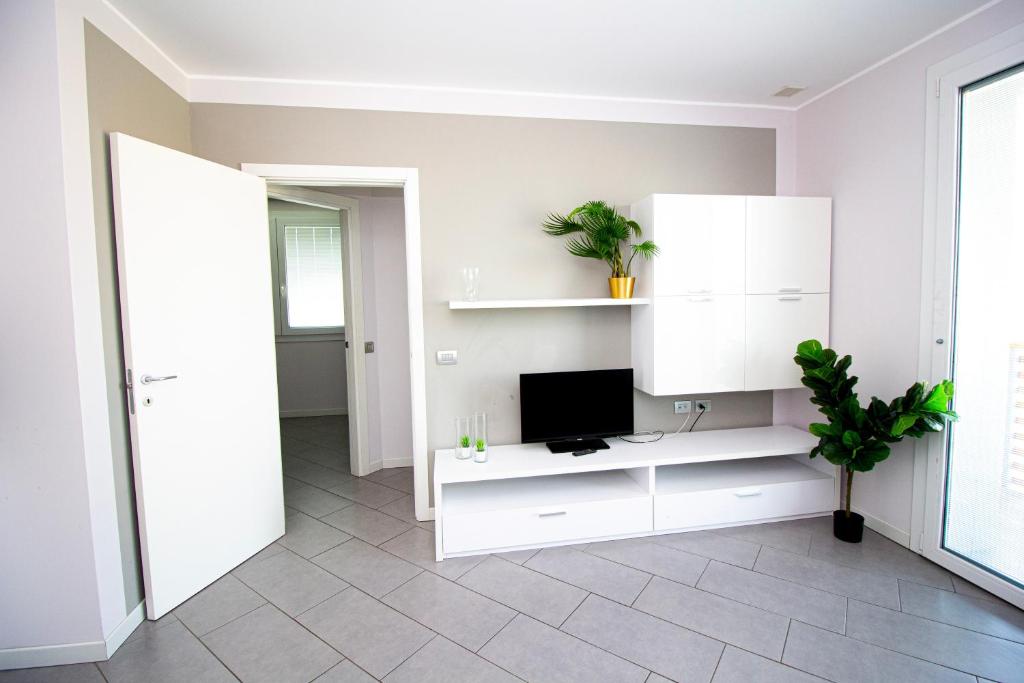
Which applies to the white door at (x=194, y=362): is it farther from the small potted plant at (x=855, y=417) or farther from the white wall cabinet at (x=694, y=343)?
the small potted plant at (x=855, y=417)

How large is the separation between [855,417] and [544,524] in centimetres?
171

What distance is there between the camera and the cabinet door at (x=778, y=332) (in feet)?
9.57

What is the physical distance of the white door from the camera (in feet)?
6.49

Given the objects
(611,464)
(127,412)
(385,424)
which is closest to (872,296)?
(611,464)

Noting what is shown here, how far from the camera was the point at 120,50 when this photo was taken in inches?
80.9

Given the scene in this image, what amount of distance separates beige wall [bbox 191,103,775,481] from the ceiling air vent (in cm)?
28

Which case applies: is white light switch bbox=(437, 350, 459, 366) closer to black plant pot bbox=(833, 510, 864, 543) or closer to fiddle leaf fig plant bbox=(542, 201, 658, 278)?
fiddle leaf fig plant bbox=(542, 201, 658, 278)

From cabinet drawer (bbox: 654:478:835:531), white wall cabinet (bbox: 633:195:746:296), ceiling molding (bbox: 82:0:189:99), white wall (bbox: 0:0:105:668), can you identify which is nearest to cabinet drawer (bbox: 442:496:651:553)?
cabinet drawer (bbox: 654:478:835:531)

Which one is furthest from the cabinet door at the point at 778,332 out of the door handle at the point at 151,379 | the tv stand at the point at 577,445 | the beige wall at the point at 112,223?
the beige wall at the point at 112,223

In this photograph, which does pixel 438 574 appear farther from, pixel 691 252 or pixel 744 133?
pixel 744 133

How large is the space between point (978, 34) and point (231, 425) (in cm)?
398

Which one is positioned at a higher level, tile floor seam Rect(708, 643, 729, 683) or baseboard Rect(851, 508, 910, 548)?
baseboard Rect(851, 508, 910, 548)

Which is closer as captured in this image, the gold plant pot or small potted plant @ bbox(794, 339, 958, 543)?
small potted plant @ bbox(794, 339, 958, 543)

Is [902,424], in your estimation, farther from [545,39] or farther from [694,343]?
[545,39]
